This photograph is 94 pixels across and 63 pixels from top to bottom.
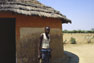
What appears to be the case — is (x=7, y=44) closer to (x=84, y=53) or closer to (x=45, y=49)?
(x=45, y=49)

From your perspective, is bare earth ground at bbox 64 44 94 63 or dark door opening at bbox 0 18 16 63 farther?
bare earth ground at bbox 64 44 94 63

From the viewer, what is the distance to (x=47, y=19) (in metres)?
7.75

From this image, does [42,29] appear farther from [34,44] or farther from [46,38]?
[46,38]

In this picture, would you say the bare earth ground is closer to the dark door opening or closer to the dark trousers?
the dark trousers

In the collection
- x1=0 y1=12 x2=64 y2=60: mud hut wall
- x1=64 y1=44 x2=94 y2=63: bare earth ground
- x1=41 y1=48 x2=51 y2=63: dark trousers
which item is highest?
x1=0 y1=12 x2=64 y2=60: mud hut wall

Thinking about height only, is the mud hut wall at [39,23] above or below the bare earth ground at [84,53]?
above

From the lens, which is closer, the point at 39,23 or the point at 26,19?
the point at 26,19

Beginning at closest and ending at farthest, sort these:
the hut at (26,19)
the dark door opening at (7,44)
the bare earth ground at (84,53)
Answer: the hut at (26,19) < the dark door opening at (7,44) < the bare earth ground at (84,53)

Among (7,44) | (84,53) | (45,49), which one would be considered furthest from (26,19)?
(84,53)

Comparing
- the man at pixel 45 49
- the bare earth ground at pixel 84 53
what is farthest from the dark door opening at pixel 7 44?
the bare earth ground at pixel 84 53

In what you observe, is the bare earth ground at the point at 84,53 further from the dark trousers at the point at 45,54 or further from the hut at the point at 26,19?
the dark trousers at the point at 45,54

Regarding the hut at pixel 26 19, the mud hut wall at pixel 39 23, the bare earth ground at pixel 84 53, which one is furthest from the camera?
the bare earth ground at pixel 84 53

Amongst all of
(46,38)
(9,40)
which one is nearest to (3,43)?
(9,40)

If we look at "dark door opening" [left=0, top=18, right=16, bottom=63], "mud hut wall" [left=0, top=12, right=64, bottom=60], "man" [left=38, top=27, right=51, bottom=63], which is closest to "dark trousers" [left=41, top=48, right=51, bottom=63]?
"man" [left=38, top=27, right=51, bottom=63]
